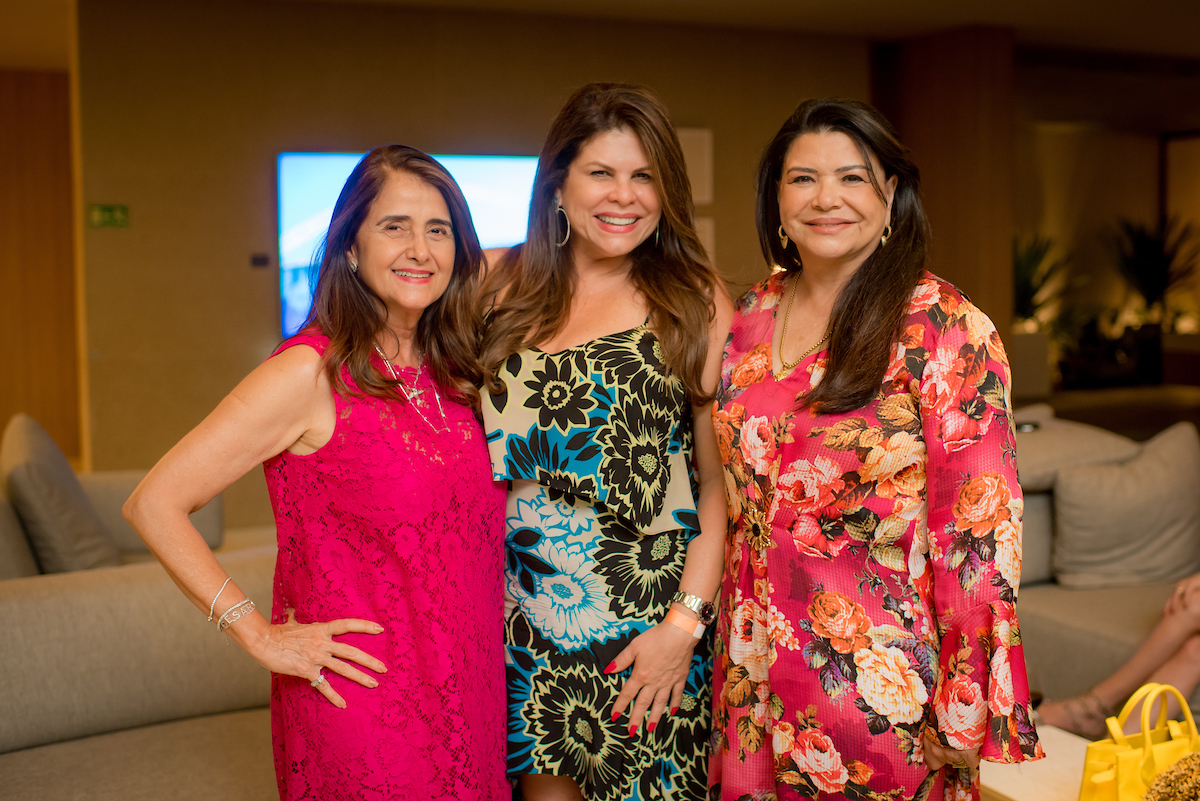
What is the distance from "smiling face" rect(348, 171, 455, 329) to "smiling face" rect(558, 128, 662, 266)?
0.98 feet

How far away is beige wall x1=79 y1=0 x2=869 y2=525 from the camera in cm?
554

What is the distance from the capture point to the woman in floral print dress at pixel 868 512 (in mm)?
1387

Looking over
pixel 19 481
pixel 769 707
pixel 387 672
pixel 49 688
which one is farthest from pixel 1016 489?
pixel 19 481

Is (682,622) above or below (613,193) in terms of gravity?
below

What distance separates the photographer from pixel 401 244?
1579mm

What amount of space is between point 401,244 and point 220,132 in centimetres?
476

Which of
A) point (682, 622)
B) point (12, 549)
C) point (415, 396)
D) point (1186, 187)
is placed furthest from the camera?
point (1186, 187)

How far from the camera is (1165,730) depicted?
1.88m

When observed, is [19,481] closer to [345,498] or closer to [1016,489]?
[345,498]

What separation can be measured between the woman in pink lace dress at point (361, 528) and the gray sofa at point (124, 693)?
2.19 feet

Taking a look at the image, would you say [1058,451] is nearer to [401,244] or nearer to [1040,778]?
[1040,778]

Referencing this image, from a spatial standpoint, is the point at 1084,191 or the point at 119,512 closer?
the point at 119,512

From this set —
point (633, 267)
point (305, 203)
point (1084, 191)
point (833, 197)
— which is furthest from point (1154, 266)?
point (833, 197)

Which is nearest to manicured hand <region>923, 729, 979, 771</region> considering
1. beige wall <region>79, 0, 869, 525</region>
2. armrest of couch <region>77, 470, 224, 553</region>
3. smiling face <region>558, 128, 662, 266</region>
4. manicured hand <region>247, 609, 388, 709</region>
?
manicured hand <region>247, 609, 388, 709</region>
